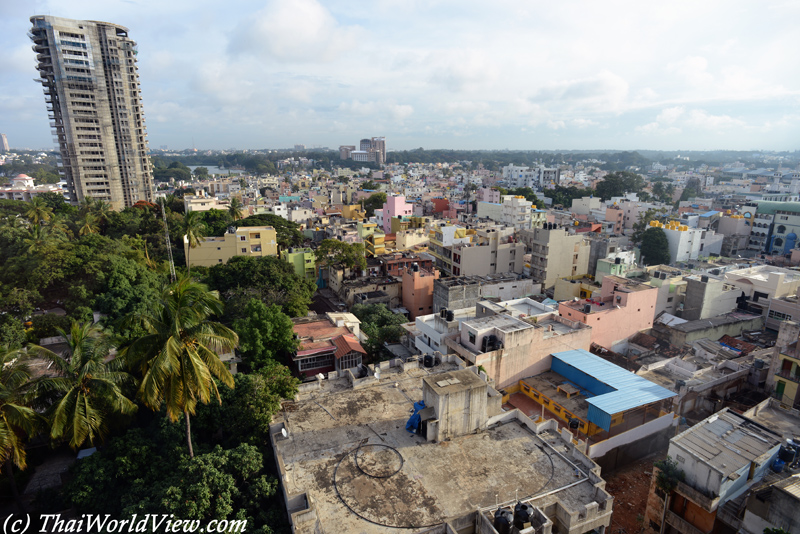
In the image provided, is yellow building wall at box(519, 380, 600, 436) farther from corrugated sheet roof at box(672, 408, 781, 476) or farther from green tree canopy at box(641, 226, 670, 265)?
green tree canopy at box(641, 226, 670, 265)

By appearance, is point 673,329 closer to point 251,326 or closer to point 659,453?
point 659,453

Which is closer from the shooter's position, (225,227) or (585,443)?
(585,443)

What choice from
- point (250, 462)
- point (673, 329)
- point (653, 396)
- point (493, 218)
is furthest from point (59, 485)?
point (493, 218)

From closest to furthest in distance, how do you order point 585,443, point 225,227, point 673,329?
point 585,443 < point 673,329 < point 225,227

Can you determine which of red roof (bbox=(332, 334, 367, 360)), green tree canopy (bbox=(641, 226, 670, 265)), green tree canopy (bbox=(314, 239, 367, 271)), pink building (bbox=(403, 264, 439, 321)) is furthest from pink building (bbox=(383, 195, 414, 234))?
red roof (bbox=(332, 334, 367, 360))

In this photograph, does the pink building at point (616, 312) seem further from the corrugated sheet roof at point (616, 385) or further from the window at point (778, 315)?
the window at point (778, 315)

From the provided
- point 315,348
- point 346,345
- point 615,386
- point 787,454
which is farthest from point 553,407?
point 315,348
